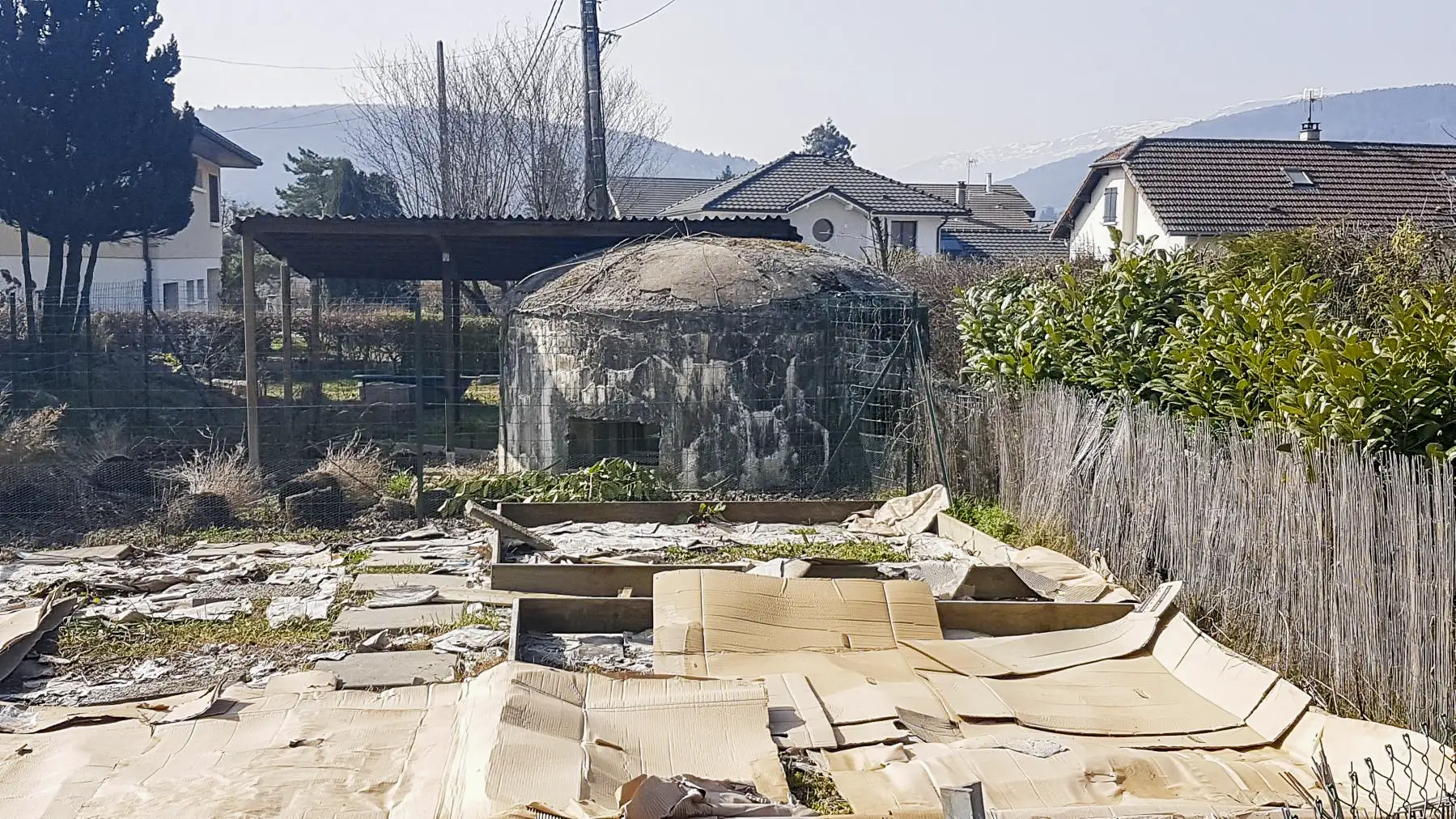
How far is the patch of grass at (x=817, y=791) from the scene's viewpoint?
17.5 feet

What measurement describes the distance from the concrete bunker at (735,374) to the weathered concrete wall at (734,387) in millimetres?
12

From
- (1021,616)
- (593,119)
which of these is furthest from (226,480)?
Result: (593,119)

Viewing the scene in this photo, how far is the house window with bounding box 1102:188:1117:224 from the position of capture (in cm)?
3681

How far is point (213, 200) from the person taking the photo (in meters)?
32.9

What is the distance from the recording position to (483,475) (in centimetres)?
1323

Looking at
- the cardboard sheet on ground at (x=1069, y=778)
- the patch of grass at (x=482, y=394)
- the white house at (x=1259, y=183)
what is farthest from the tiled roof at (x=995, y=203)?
the cardboard sheet on ground at (x=1069, y=778)

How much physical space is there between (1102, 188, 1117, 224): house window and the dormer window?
486 centimetres

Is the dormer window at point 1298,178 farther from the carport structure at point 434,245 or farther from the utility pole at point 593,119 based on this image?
the carport structure at point 434,245

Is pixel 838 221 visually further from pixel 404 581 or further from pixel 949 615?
pixel 949 615

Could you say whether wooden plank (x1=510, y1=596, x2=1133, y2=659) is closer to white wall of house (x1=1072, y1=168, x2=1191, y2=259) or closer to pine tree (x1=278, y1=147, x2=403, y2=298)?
white wall of house (x1=1072, y1=168, x2=1191, y2=259)

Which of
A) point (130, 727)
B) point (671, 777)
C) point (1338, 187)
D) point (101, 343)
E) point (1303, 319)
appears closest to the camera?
point (671, 777)

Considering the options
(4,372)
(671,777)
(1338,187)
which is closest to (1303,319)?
(671,777)

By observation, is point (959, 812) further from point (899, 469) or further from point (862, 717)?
point (899, 469)

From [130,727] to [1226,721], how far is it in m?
5.08
